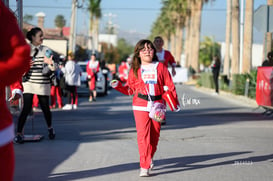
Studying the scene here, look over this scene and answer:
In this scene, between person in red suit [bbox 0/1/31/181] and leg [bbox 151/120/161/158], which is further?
leg [bbox 151/120/161/158]

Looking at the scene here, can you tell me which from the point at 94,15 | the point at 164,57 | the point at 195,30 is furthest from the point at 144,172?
the point at 94,15

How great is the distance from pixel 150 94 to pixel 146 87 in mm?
100

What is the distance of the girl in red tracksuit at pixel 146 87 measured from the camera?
698 centimetres

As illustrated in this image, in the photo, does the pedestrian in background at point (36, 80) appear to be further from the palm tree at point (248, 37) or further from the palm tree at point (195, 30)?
the palm tree at point (195, 30)

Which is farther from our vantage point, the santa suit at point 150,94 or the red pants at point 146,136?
the santa suit at point 150,94

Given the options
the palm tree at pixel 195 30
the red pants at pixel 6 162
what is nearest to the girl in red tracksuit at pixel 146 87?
the red pants at pixel 6 162

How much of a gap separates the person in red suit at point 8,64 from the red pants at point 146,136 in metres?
3.76

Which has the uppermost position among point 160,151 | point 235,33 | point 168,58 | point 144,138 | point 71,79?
point 235,33

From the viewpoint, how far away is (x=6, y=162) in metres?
3.10

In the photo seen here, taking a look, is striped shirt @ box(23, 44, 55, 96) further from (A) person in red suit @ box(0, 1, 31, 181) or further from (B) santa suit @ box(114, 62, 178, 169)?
(A) person in red suit @ box(0, 1, 31, 181)

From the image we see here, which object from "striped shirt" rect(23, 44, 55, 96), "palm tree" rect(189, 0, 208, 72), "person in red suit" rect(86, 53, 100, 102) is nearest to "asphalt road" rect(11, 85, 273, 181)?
"striped shirt" rect(23, 44, 55, 96)

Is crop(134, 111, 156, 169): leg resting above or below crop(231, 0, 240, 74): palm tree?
below

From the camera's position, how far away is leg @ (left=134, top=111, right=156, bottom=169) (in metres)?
6.82

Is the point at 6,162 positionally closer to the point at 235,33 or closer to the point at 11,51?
the point at 11,51
